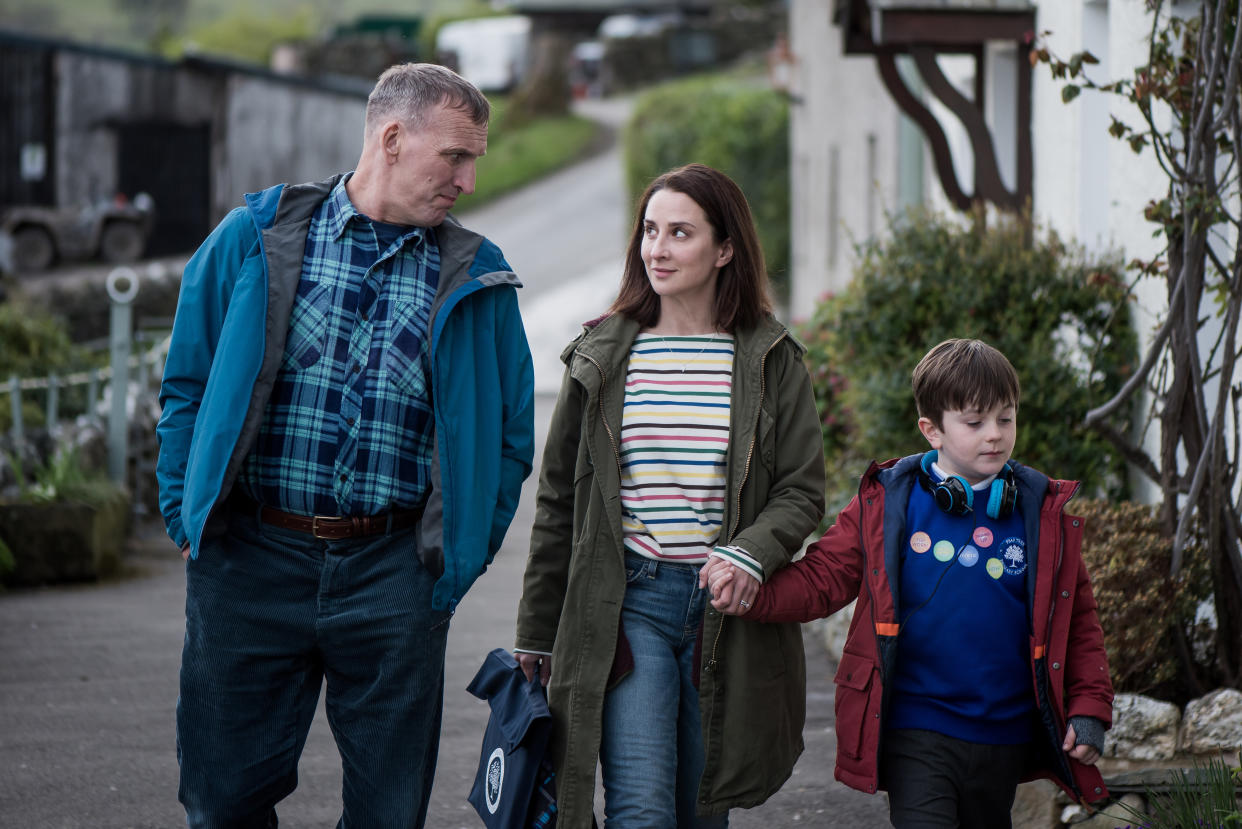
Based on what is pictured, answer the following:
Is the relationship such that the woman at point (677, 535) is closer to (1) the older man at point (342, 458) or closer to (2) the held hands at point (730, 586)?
(2) the held hands at point (730, 586)

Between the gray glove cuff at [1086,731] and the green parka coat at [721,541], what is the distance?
1.86 ft

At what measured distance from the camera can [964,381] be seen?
3.30m

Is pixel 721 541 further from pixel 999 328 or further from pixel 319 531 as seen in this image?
pixel 999 328

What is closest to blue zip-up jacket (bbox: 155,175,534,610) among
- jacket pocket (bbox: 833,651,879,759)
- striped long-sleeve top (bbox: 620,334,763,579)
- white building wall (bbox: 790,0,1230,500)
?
striped long-sleeve top (bbox: 620,334,763,579)

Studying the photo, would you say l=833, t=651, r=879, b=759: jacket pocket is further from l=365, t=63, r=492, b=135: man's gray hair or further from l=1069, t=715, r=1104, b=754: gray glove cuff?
l=365, t=63, r=492, b=135: man's gray hair

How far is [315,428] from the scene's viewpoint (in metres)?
3.33

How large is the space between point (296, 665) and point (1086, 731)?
1.69 m

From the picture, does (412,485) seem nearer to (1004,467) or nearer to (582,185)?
(1004,467)

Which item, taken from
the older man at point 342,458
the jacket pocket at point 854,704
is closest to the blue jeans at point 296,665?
the older man at point 342,458

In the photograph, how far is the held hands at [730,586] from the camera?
3188 millimetres

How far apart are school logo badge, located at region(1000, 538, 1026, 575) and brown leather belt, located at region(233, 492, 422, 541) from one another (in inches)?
50.9

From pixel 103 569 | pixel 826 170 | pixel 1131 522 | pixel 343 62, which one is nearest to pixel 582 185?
pixel 343 62

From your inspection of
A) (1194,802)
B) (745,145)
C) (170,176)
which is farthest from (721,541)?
(170,176)

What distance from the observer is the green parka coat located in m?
3.30
